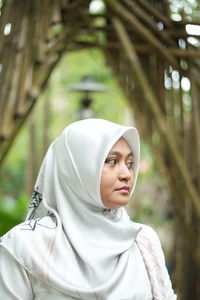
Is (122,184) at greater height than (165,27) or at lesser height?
lesser

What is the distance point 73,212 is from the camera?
5.97 feet

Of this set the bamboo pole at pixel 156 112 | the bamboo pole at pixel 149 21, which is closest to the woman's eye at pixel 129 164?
the bamboo pole at pixel 156 112

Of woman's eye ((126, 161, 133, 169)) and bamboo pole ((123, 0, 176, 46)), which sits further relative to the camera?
bamboo pole ((123, 0, 176, 46))

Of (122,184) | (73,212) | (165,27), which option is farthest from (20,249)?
(165,27)

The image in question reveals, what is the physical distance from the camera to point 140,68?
4215mm

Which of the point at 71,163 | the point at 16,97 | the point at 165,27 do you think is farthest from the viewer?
the point at 165,27

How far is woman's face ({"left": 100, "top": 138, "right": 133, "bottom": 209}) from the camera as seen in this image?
183 cm

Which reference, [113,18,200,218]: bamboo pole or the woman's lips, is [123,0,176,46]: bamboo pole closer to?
[113,18,200,218]: bamboo pole

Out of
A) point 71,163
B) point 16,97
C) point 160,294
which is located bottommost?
point 160,294

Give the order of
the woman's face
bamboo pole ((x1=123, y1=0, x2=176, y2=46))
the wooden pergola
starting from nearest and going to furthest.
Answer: the woman's face → the wooden pergola → bamboo pole ((x1=123, y1=0, x2=176, y2=46))

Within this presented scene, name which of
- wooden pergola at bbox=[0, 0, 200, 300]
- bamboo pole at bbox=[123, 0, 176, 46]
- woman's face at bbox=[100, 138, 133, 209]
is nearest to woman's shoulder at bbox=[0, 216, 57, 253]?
woman's face at bbox=[100, 138, 133, 209]

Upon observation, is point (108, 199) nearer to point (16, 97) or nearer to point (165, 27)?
point (16, 97)

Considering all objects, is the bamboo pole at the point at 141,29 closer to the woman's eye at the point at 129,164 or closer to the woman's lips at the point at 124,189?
the woman's eye at the point at 129,164

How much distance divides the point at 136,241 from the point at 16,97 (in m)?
1.98
